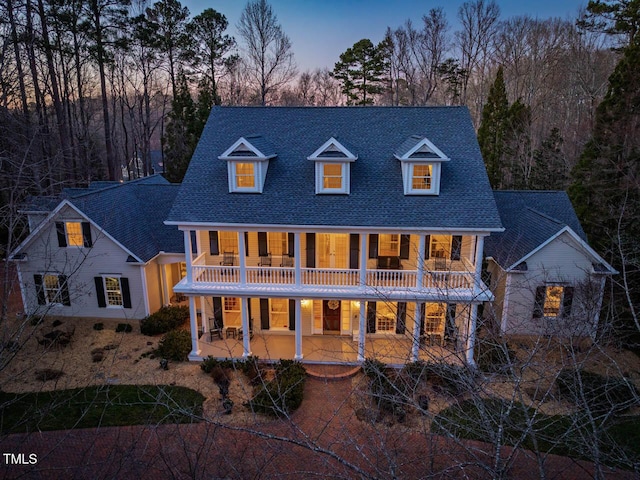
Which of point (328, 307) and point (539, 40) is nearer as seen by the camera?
point (328, 307)

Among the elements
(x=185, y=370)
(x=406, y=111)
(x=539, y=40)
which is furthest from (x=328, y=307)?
(x=539, y=40)

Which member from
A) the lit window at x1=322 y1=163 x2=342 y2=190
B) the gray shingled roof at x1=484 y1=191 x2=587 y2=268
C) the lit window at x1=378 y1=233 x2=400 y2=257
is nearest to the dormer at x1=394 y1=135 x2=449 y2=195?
the lit window at x1=378 y1=233 x2=400 y2=257

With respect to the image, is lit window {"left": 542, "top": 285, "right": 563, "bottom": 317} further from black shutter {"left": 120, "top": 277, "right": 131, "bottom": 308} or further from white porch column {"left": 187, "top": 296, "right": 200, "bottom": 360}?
black shutter {"left": 120, "top": 277, "right": 131, "bottom": 308}

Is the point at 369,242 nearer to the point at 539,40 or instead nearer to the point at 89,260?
the point at 89,260

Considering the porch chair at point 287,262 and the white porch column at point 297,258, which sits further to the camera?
the porch chair at point 287,262

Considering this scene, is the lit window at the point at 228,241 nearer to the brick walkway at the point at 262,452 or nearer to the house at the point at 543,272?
the brick walkway at the point at 262,452

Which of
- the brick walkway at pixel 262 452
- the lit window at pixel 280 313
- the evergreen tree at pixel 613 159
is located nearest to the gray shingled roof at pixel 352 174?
the lit window at pixel 280 313
